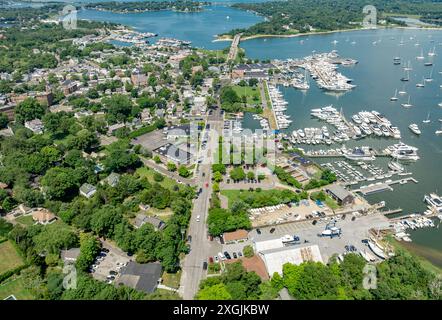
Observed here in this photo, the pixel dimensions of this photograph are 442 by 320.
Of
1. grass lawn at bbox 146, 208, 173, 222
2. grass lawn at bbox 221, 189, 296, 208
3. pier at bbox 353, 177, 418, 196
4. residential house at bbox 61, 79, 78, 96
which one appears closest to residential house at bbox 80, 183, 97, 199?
grass lawn at bbox 146, 208, 173, 222

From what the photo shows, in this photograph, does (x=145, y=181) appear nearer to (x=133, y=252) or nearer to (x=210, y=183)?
(x=210, y=183)

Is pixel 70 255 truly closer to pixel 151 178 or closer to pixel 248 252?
pixel 151 178

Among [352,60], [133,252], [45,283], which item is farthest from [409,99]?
[45,283]

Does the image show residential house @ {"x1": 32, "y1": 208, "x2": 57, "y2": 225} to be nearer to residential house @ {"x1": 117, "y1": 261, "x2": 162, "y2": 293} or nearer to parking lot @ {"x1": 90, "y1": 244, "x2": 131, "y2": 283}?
parking lot @ {"x1": 90, "y1": 244, "x2": 131, "y2": 283}

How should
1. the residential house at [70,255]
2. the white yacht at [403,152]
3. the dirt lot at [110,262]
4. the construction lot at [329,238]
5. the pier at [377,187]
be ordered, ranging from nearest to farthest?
the dirt lot at [110,262] < the residential house at [70,255] < the construction lot at [329,238] < the pier at [377,187] < the white yacht at [403,152]

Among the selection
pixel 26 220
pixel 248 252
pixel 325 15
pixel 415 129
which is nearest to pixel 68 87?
pixel 26 220

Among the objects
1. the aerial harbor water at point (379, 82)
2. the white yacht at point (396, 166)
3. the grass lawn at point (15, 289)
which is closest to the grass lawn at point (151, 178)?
the grass lawn at point (15, 289)

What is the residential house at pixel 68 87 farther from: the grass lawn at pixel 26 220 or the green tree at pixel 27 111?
the grass lawn at pixel 26 220
